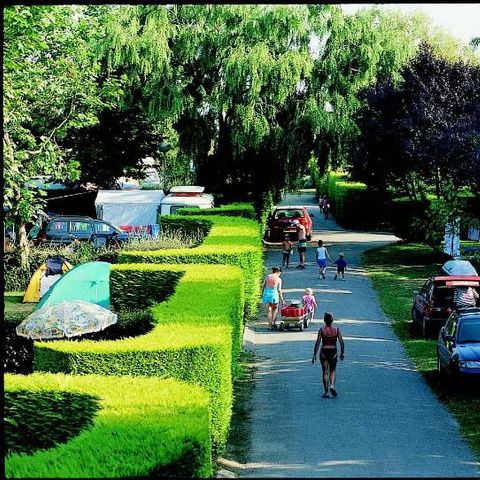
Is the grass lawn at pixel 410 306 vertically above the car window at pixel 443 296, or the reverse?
the car window at pixel 443 296

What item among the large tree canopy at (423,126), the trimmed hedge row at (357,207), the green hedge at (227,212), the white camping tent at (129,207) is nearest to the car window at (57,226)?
the white camping tent at (129,207)

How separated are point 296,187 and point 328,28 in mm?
6730

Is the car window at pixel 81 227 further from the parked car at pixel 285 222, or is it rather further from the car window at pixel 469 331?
the car window at pixel 469 331

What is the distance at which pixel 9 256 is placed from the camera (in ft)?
107

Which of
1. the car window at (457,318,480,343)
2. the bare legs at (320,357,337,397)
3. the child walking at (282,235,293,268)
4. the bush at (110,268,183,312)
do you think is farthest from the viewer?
the child walking at (282,235,293,268)

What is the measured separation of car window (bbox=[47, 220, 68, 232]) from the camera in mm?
41906

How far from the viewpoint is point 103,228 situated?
136ft

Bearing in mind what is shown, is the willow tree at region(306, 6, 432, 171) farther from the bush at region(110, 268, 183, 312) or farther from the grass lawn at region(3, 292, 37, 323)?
the bush at region(110, 268, 183, 312)

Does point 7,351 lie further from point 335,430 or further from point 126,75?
point 126,75

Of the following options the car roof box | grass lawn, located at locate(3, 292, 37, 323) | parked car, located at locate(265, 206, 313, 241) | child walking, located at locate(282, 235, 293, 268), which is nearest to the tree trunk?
grass lawn, located at locate(3, 292, 37, 323)

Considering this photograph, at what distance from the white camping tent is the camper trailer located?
4.59ft

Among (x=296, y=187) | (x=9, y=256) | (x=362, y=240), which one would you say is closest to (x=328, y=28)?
(x=296, y=187)

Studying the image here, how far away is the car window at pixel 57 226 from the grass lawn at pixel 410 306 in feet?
39.4

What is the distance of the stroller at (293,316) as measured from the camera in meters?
25.3
